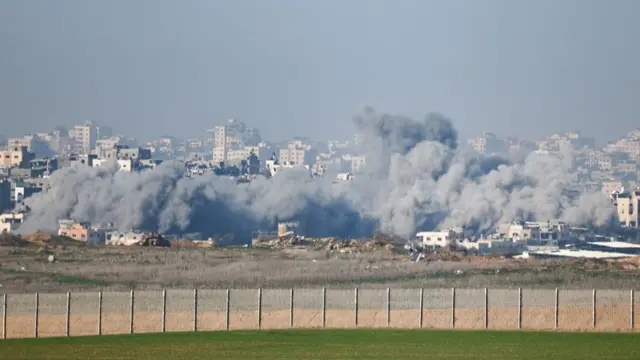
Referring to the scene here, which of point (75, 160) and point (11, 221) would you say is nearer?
point (11, 221)

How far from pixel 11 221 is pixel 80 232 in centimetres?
1259

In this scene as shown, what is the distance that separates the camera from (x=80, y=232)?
122 m

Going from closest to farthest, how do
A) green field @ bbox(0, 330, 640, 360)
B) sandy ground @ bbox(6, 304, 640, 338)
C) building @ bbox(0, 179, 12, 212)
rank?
green field @ bbox(0, 330, 640, 360), sandy ground @ bbox(6, 304, 640, 338), building @ bbox(0, 179, 12, 212)

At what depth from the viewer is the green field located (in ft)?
125

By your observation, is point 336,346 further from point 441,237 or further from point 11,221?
point 11,221

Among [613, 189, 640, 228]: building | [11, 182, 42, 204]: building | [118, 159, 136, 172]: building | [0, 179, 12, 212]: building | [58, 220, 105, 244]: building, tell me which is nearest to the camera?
[58, 220, 105, 244]: building

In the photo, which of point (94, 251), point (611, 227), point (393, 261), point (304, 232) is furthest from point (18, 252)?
point (611, 227)

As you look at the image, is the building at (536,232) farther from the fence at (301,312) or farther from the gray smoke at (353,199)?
the fence at (301,312)

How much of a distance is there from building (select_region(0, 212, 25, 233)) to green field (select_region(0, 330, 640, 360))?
87.2 m

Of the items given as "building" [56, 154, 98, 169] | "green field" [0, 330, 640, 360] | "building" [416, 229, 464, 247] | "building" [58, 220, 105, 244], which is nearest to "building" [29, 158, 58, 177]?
"building" [56, 154, 98, 169]

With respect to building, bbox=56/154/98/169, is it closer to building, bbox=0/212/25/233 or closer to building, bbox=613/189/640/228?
building, bbox=0/212/25/233

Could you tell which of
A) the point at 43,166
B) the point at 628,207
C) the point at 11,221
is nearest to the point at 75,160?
the point at 43,166

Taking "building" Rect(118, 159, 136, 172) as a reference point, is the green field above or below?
below

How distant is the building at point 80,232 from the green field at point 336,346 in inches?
3060
